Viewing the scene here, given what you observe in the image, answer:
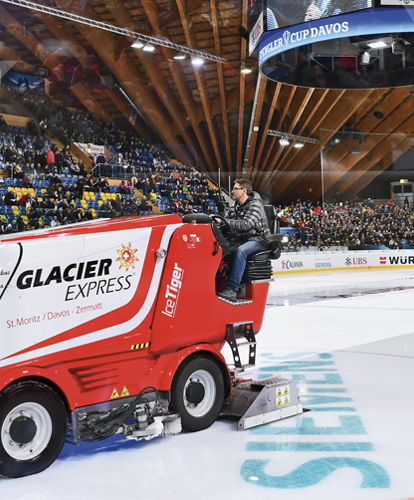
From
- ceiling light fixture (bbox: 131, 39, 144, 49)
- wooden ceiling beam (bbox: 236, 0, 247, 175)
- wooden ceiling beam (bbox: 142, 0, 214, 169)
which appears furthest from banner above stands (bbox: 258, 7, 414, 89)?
ceiling light fixture (bbox: 131, 39, 144, 49)

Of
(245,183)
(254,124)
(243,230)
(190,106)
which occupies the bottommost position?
(243,230)

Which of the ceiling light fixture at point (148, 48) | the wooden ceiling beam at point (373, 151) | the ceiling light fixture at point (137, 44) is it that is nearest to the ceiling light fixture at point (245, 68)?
the ceiling light fixture at point (148, 48)

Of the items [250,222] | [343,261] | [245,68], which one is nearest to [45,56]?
[245,68]

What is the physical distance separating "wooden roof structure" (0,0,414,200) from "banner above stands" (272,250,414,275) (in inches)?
83.4

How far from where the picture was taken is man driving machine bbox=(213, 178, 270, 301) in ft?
11.4

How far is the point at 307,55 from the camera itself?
9945 millimetres

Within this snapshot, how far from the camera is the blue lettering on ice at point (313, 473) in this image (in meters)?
2.41

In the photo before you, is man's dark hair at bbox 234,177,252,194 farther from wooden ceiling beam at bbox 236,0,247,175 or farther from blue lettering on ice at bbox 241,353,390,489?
wooden ceiling beam at bbox 236,0,247,175

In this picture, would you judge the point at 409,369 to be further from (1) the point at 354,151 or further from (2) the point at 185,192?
(1) the point at 354,151

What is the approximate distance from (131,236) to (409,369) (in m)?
2.85

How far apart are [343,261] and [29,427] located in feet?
51.7

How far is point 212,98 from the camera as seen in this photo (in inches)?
674

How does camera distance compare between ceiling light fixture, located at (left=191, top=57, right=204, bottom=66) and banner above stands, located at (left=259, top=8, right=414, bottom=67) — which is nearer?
banner above stands, located at (left=259, top=8, right=414, bottom=67)

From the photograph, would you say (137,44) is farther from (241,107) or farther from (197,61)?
(241,107)
